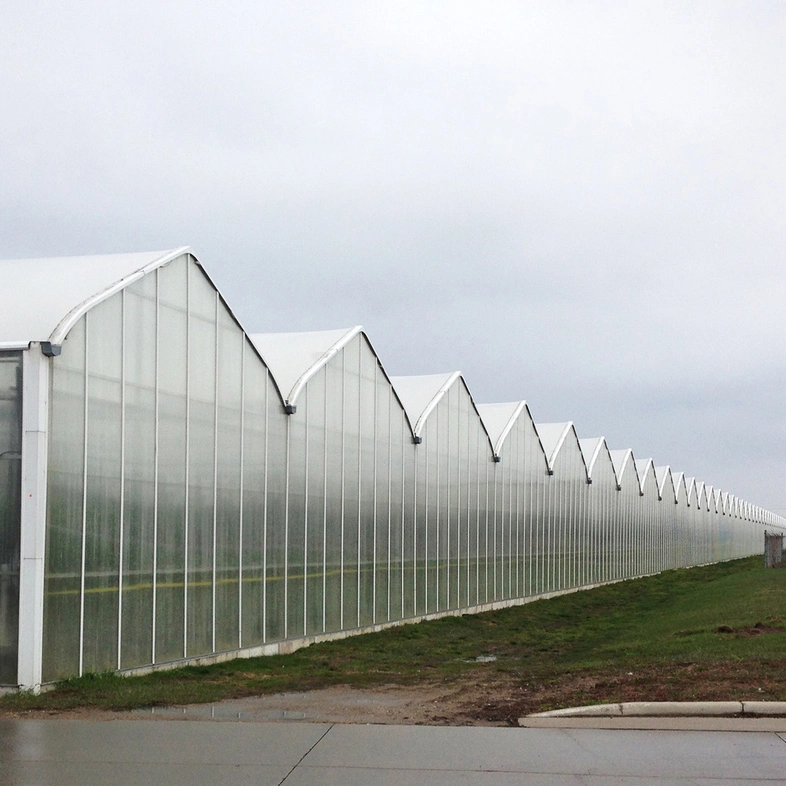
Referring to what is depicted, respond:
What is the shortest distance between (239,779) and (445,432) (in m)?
26.7

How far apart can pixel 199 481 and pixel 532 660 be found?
8.47 metres

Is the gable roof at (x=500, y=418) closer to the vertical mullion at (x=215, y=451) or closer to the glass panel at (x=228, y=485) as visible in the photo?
the glass panel at (x=228, y=485)

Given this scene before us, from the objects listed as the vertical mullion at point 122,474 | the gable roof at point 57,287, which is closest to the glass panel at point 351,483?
the gable roof at point 57,287

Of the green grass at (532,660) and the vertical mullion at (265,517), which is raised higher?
the vertical mullion at (265,517)

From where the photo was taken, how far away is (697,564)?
9381 cm

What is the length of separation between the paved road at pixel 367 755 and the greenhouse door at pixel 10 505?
100 inches

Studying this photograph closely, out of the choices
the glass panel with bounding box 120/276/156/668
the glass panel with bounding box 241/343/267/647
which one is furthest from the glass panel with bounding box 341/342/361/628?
the glass panel with bounding box 120/276/156/668

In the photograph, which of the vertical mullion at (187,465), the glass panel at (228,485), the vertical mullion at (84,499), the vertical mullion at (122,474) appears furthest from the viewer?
the glass panel at (228,485)

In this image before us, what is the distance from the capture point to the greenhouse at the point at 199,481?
55.2 feet

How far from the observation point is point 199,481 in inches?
849

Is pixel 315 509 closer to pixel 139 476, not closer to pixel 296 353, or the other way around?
pixel 296 353

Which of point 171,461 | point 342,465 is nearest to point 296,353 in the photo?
point 342,465

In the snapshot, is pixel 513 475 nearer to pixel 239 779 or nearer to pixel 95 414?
pixel 95 414

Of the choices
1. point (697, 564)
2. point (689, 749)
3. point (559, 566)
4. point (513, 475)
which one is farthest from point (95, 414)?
point (697, 564)
